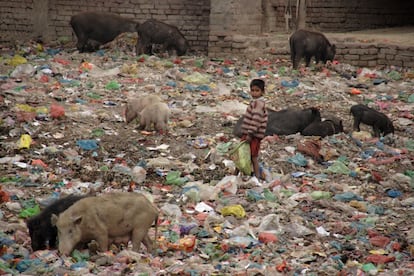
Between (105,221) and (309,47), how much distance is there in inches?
364

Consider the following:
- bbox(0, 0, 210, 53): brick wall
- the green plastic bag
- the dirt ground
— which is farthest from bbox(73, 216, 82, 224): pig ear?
bbox(0, 0, 210, 53): brick wall

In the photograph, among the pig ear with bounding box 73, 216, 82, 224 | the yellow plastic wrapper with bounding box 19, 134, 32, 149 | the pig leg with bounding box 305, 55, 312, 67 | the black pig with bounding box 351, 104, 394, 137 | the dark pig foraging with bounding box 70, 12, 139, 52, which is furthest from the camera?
the dark pig foraging with bounding box 70, 12, 139, 52

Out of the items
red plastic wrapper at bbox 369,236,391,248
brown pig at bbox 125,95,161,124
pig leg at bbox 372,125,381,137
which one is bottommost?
pig leg at bbox 372,125,381,137

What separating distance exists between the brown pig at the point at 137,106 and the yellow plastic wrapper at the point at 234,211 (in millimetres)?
3220

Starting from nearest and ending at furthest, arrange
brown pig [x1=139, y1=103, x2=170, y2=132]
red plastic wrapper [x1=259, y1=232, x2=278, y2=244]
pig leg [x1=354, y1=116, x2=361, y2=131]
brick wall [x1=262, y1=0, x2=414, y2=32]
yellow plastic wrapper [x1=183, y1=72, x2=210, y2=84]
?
red plastic wrapper [x1=259, y1=232, x2=278, y2=244], brown pig [x1=139, y1=103, x2=170, y2=132], pig leg [x1=354, y1=116, x2=361, y2=131], yellow plastic wrapper [x1=183, y1=72, x2=210, y2=84], brick wall [x1=262, y1=0, x2=414, y2=32]

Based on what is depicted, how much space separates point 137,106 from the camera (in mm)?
10453

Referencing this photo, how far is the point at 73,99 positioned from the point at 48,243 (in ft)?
18.3

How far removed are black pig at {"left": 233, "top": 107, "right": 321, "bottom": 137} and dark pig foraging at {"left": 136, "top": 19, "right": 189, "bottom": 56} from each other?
5682 mm

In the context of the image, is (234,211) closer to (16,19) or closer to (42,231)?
(42,231)

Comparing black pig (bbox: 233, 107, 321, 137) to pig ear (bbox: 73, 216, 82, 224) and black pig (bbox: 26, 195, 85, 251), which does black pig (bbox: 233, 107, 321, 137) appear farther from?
pig ear (bbox: 73, 216, 82, 224)

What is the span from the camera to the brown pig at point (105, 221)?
5.84 meters

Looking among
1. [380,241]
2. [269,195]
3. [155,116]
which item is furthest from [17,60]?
[380,241]

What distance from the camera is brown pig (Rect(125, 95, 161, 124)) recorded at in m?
10.4

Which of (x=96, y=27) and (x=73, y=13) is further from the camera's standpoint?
(x=73, y=13)
